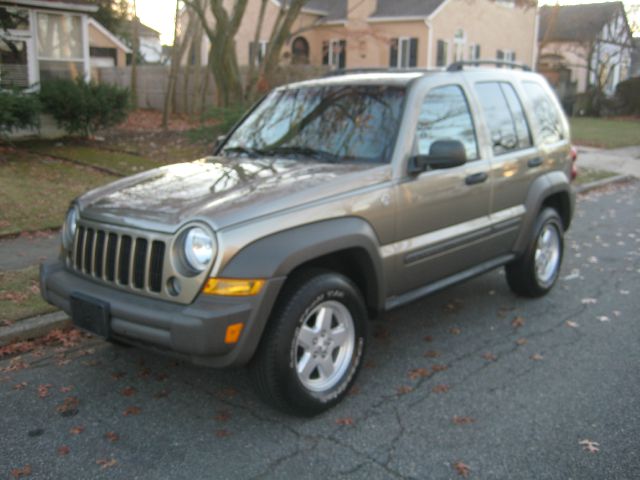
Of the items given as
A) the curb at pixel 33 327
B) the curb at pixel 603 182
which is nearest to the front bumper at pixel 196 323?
the curb at pixel 33 327

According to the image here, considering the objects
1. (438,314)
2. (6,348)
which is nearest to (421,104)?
(438,314)

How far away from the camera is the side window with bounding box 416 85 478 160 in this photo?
4613 mm

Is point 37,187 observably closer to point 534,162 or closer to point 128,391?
point 128,391

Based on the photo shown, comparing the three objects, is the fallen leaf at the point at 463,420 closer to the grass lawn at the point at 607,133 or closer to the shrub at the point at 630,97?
the grass lawn at the point at 607,133

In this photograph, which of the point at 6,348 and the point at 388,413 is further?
the point at 6,348


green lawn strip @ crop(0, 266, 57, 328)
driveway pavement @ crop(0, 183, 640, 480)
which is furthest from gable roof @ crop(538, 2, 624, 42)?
green lawn strip @ crop(0, 266, 57, 328)

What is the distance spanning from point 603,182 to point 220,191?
37.3ft

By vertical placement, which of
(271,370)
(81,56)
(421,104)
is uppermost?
(81,56)

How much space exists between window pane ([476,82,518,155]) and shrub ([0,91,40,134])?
29.9 feet

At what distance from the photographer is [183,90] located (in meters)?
23.6

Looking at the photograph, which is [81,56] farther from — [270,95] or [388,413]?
[388,413]

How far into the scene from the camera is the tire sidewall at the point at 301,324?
11.7ft

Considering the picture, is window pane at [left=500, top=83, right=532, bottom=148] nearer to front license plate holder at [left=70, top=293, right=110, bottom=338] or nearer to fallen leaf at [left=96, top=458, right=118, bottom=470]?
front license plate holder at [left=70, top=293, right=110, bottom=338]

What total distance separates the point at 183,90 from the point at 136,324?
2124 cm
